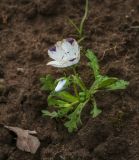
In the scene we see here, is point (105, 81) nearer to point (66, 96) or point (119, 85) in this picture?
point (119, 85)

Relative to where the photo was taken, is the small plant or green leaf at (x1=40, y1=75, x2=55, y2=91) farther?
green leaf at (x1=40, y1=75, x2=55, y2=91)

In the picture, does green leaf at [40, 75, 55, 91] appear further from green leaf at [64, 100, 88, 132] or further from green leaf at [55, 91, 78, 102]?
green leaf at [64, 100, 88, 132]

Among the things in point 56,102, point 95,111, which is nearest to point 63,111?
point 56,102

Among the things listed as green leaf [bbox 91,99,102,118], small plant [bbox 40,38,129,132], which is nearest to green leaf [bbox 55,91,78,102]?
small plant [bbox 40,38,129,132]

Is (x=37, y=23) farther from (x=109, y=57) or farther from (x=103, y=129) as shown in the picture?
(x=103, y=129)

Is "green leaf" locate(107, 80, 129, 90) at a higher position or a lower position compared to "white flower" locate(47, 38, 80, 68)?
lower

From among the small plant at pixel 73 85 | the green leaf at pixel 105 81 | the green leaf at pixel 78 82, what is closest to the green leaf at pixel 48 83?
the small plant at pixel 73 85
